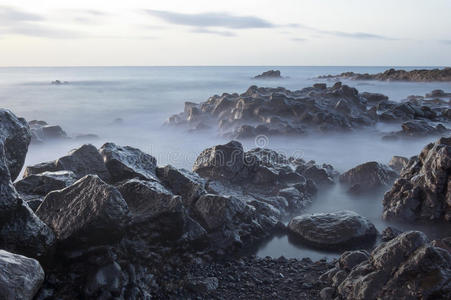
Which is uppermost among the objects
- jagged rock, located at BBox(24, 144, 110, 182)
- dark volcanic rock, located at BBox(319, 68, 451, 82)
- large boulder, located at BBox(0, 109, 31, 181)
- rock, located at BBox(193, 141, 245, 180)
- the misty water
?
dark volcanic rock, located at BBox(319, 68, 451, 82)

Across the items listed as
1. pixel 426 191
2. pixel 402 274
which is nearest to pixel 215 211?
pixel 402 274

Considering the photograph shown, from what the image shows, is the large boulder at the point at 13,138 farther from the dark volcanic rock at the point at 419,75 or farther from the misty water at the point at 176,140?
the dark volcanic rock at the point at 419,75

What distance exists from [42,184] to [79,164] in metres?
1.16

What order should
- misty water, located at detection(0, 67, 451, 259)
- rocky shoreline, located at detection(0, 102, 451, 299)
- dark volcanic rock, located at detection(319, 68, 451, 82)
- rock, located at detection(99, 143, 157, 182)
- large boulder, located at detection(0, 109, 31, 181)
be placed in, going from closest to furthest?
1. rocky shoreline, located at detection(0, 102, 451, 299)
2. large boulder, located at detection(0, 109, 31, 181)
3. rock, located at detection(99, 143, 157, 182)
4. misty water, located at detection(0, 67, 451, 259)
5. dark volcanic rock, located at detection(319, 68, 451, 82)

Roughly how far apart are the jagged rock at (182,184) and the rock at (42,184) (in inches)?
67.0

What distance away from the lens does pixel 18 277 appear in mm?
3643

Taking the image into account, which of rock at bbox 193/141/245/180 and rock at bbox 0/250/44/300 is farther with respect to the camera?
rock at bbox 193/141/245/180

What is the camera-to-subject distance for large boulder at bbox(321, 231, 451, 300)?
4.30 metres

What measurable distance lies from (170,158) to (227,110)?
6741 mm

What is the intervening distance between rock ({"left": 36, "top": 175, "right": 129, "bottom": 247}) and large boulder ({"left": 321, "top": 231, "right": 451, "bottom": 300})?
9.74 feet

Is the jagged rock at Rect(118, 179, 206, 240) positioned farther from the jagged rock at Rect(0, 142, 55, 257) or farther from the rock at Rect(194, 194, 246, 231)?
the jagged rock at Rect(0, 142, 55, 257)

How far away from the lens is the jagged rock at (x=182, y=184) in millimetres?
7203

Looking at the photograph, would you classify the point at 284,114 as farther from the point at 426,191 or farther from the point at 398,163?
the point at 426,191

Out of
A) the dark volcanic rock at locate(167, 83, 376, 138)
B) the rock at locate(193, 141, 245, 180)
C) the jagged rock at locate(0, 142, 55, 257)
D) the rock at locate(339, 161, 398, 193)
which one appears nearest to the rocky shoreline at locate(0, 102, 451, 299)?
the jagged rock at locate(0, 142, 55, 257)
